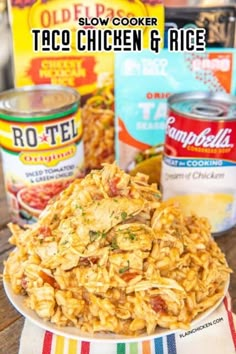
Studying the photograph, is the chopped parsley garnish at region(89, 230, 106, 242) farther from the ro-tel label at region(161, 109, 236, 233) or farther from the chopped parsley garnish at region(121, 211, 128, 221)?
the ro-tel label at region(161, 109, 236, 233)

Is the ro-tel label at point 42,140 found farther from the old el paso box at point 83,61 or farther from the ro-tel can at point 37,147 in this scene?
the old el paso box at point 83,61

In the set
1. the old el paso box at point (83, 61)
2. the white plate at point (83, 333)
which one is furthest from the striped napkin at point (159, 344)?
the old el paso box at point (83, 61)

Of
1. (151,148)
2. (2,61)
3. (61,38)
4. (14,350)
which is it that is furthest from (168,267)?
(2,61)

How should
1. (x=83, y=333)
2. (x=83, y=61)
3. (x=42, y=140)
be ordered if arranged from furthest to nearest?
1. (x=83, y=61)
2. (x=42, y=140)
3. (x=83, y=333)

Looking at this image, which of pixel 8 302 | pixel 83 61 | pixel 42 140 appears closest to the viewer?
pixel 8 302

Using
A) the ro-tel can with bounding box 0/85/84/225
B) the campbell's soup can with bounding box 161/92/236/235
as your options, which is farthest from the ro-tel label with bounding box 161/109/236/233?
the ro-tel can with bounding box 0/85/84/225

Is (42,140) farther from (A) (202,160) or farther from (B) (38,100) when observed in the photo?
(A) (202,160)

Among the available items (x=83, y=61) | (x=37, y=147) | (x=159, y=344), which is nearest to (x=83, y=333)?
(x=159, y=344)
